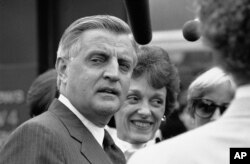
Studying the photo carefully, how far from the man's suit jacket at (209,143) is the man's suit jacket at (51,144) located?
1.15m

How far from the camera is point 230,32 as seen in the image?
137cm

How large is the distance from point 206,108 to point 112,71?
0.58 meters

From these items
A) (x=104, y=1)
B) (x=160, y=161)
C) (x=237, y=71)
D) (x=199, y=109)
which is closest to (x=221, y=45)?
(x=237, y=71)

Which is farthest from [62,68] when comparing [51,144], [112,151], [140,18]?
[140,18]

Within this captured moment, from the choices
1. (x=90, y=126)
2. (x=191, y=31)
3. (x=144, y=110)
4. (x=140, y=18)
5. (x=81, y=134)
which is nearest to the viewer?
(x=140, y=18)

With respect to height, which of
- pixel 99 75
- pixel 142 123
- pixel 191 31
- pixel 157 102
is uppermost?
pixel 191 31

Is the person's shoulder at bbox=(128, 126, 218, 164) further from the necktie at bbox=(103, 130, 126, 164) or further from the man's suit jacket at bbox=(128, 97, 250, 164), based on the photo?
the necktie at bbox=(103, 130, 126, 164)

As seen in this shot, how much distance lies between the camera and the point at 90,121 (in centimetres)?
284

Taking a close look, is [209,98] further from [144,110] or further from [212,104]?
[144,110]

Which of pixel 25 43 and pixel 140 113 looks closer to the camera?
pixel 140 113

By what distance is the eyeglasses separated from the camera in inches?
128

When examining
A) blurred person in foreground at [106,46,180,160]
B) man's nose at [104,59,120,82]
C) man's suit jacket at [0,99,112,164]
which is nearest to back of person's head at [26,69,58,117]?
blurred person in foreground at [106,46,180,160]

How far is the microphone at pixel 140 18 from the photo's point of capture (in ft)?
4.87

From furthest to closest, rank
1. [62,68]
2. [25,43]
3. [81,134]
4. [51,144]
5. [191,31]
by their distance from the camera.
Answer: [25,43] → [62,68] → [81,134] → [51,144] → [191,31]
